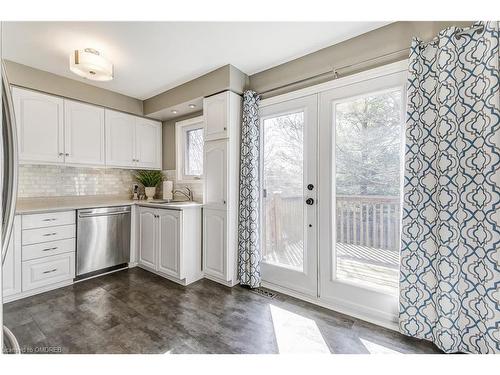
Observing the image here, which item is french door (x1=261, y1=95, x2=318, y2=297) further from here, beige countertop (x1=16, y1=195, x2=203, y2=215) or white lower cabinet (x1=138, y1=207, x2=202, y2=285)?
beige countertop (x1=16, y1=195, x2=203, y2=215)

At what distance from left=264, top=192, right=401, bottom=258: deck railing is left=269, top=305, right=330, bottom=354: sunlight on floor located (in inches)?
26.5

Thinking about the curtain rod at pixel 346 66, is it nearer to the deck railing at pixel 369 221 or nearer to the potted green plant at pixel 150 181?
the deck railing at pixel 369 221

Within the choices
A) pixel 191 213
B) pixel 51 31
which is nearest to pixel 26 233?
pixel 191 213

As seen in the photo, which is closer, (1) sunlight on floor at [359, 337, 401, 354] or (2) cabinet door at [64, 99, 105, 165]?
(1) sunlight on floor at [359, 337, 401, 354]

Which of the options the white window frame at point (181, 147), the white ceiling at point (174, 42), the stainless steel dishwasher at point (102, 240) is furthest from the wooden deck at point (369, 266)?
the stainless steel dishwasher at point (102, 240)

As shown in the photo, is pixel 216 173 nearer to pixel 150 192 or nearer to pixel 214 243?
pixel 214 243

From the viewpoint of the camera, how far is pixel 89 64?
204 centimetres

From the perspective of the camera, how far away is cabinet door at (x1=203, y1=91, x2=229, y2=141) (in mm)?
2591

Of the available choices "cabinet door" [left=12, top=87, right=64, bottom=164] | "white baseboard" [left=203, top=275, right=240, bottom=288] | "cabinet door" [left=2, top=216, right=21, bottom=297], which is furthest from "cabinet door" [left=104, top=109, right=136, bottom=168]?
"white baseboard" [left=203, top=275, right=240, bottom=288]

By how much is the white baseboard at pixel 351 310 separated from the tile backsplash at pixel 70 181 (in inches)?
108

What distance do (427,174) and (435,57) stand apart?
796 millimetres

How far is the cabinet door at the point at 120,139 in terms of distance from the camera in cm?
321

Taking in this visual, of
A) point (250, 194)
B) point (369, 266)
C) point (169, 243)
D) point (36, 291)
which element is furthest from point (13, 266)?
point (369, 266)
